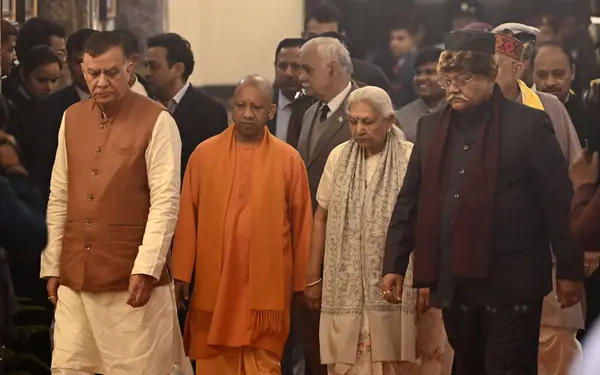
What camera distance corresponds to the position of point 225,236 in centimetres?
523

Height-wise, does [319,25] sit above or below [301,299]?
above

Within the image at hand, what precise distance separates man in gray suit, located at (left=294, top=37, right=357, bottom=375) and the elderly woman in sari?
0.21 m

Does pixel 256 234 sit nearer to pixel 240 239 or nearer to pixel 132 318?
pixel 240 239

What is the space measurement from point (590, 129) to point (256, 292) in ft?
5.12

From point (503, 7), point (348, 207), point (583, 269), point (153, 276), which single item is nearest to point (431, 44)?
point (503, 7)

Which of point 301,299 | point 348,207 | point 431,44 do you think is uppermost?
point 431,44

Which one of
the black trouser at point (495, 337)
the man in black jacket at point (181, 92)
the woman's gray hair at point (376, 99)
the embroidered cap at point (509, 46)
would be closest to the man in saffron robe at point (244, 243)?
the man in black jacket at point (181, 92)

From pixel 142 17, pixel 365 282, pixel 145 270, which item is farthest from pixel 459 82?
pixel 142 17

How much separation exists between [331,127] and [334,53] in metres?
0.34

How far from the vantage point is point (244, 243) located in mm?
5223

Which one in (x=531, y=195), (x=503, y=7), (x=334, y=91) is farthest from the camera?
(x=334, y=91)

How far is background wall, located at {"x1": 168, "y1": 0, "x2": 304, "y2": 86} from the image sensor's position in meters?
5.43

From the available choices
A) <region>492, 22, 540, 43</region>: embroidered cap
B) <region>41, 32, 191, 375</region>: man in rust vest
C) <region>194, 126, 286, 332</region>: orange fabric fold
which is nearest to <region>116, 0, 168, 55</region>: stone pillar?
<region>41, 32, 191, 375</region>: man in rust vest

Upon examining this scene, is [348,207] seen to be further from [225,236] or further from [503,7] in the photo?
[503,7]
